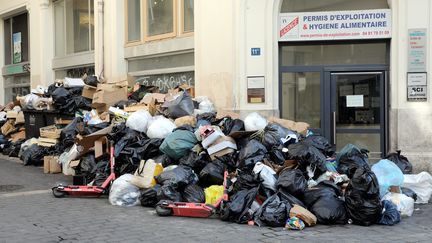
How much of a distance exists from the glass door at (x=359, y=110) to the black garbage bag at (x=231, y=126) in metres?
2.19

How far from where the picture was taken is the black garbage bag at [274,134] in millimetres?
7129

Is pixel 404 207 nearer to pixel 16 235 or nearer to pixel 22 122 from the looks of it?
pixel 16 235

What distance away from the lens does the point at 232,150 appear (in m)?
6.98

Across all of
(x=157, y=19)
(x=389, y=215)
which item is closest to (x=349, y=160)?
(x=389, y=215)

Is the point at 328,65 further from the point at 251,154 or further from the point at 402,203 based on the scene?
the point at 402,203

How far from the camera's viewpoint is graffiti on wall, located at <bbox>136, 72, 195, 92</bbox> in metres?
10.6

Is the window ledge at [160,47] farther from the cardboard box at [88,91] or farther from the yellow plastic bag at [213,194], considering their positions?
the yellow plastic bag at [213,194]

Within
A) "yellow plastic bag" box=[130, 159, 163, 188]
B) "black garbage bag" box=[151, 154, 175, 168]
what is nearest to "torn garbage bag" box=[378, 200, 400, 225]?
"yellow plastic bag" box=[130, 159, 163, 188]

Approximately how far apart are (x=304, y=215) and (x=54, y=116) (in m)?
7.28

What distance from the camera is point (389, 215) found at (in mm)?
5766

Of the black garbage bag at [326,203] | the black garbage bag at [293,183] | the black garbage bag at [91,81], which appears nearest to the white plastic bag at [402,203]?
the black garbage bag at [326,203]

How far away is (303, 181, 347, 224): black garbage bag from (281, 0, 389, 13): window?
3.97 meters

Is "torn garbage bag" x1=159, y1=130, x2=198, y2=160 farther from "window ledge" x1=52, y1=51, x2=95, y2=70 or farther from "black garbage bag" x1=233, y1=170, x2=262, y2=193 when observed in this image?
"window ledge" x1=52, y1=51, x2=95, y2=70

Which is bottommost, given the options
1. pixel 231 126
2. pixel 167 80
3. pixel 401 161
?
pixel 401 161
